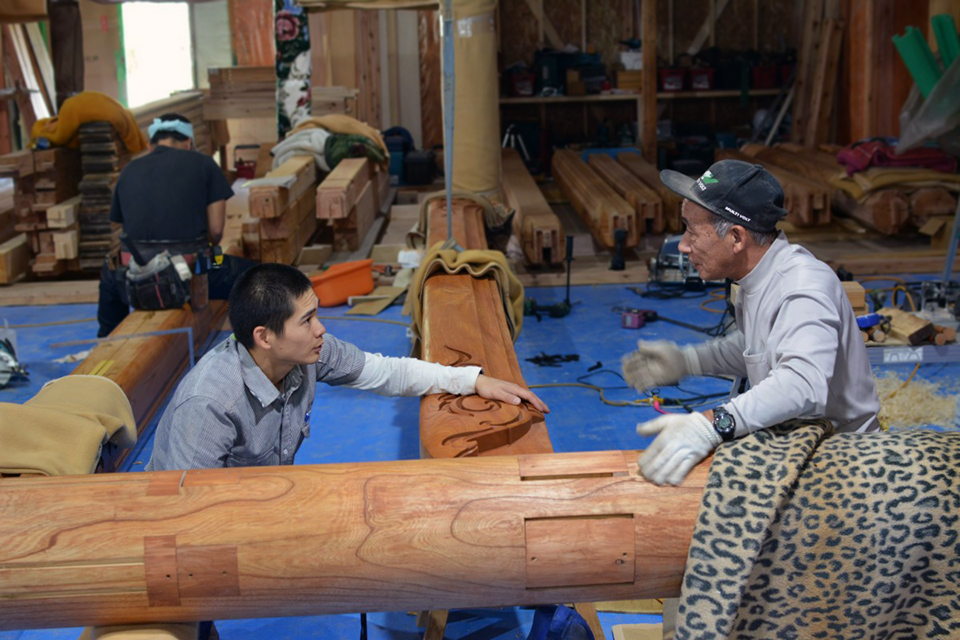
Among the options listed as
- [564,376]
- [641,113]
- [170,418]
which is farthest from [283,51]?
[170,418]

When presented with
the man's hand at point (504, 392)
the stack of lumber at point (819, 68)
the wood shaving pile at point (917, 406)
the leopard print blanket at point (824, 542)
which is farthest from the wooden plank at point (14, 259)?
the stack of lumber at point (819, 68)

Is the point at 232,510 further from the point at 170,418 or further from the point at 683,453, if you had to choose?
the point at 683,453

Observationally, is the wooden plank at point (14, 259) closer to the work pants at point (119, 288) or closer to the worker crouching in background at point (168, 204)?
the work pants at point (119, 288)

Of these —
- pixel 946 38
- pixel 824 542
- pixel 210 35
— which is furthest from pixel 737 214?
pixel 210 35

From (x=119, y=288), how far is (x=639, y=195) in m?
4.82

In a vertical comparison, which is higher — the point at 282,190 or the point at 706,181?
the point at 706,181

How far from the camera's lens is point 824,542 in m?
2.40

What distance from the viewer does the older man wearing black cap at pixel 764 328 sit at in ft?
8.07

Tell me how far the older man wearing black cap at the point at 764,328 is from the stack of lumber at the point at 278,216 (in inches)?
229

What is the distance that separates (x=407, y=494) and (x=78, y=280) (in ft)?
25.0

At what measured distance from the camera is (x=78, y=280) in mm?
9219

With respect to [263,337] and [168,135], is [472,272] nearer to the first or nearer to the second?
[263,337]

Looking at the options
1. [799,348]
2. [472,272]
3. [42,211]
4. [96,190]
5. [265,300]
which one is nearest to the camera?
[799,348]

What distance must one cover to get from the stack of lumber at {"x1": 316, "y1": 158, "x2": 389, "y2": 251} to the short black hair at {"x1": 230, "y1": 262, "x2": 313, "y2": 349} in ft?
18.9
